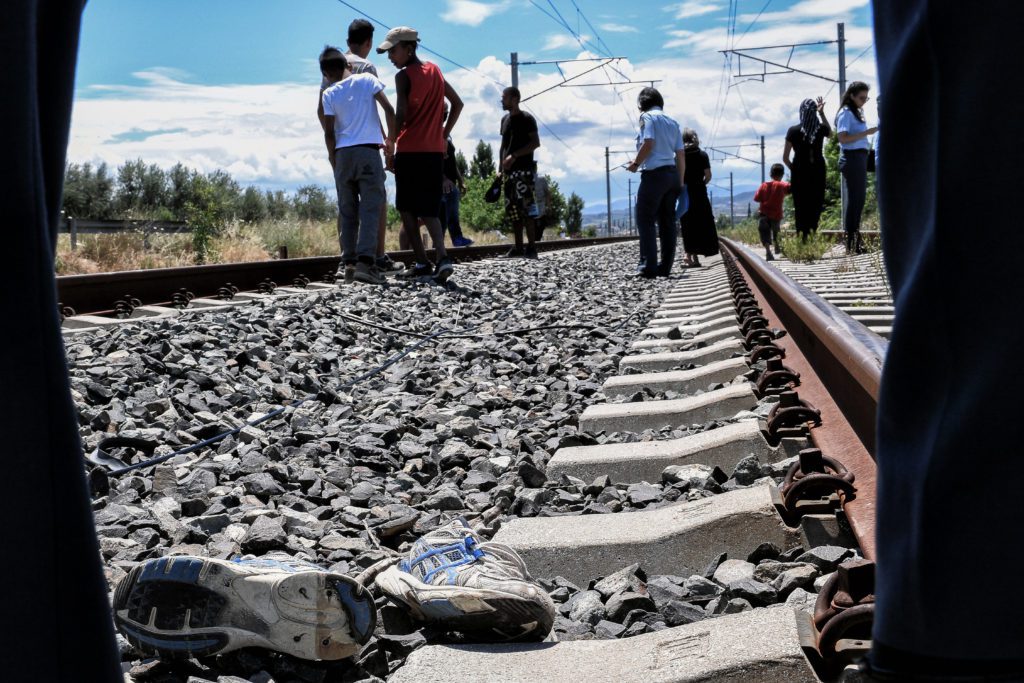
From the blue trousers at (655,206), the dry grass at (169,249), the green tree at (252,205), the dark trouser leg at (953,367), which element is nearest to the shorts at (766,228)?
the blue trousers at (655,206)

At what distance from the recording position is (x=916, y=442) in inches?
29.2

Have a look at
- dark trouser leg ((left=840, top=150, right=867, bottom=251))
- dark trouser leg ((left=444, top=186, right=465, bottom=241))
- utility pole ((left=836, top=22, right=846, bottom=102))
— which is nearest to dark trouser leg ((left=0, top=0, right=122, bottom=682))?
dark trouser leg ((left=840, top=150, right=867, bottom=251))

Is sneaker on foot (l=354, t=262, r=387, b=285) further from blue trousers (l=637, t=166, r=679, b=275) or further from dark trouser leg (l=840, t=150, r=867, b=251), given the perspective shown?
dark trouser leg (l=840, t=150, r=867, b=251)

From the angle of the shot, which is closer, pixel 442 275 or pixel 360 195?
pixel 442 275

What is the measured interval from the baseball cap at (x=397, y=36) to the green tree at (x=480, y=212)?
117 ft

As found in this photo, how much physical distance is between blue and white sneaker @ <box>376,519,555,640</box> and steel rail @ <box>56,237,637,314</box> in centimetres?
451

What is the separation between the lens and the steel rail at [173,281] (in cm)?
677

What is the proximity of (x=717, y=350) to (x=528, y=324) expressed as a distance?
188 centimetres

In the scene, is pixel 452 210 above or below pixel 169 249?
above

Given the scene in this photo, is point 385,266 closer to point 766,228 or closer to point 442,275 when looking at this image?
point 442,275

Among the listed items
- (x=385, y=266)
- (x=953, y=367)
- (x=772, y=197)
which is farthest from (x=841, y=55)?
(x=953, y=367)

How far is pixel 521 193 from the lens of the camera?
1262cm

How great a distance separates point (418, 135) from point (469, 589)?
725 centimetres

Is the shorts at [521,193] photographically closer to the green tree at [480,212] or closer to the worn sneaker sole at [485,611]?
the worn sneaker sole at [485,611]
